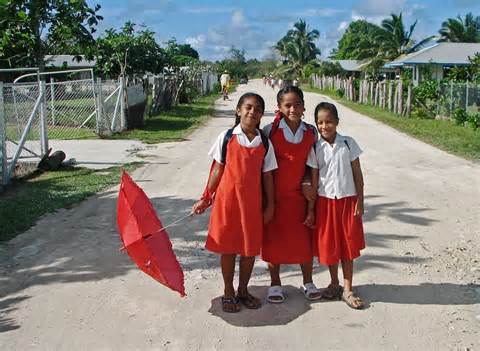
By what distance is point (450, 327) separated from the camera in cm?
383

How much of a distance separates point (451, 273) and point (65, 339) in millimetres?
3001

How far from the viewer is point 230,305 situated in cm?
407

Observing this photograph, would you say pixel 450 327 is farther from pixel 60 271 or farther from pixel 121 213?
pixel 60 271

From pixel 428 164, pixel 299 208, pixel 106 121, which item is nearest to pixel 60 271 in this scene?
pixel 299 208

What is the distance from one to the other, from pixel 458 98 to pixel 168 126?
29.6 feet

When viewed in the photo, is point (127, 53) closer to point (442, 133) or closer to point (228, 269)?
point (442, 133)

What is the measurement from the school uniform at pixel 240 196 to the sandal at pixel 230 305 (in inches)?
15.0

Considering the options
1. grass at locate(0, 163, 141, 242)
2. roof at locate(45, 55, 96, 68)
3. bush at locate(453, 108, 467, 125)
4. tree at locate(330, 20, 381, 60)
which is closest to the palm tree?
tree at locate(330, 20, 381, 60)

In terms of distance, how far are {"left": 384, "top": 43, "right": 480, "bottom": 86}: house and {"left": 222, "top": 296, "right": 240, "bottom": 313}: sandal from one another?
36937mm

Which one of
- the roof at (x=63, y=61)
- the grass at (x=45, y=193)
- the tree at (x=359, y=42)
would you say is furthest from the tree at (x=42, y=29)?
the tree at (x=359, y=42)

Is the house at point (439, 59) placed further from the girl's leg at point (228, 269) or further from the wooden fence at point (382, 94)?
the girl's leg at point (228, 269)

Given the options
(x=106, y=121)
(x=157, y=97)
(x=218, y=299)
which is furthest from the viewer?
(x=157, y=97)

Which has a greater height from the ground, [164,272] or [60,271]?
[164,272]

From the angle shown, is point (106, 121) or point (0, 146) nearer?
point (0, 146)
